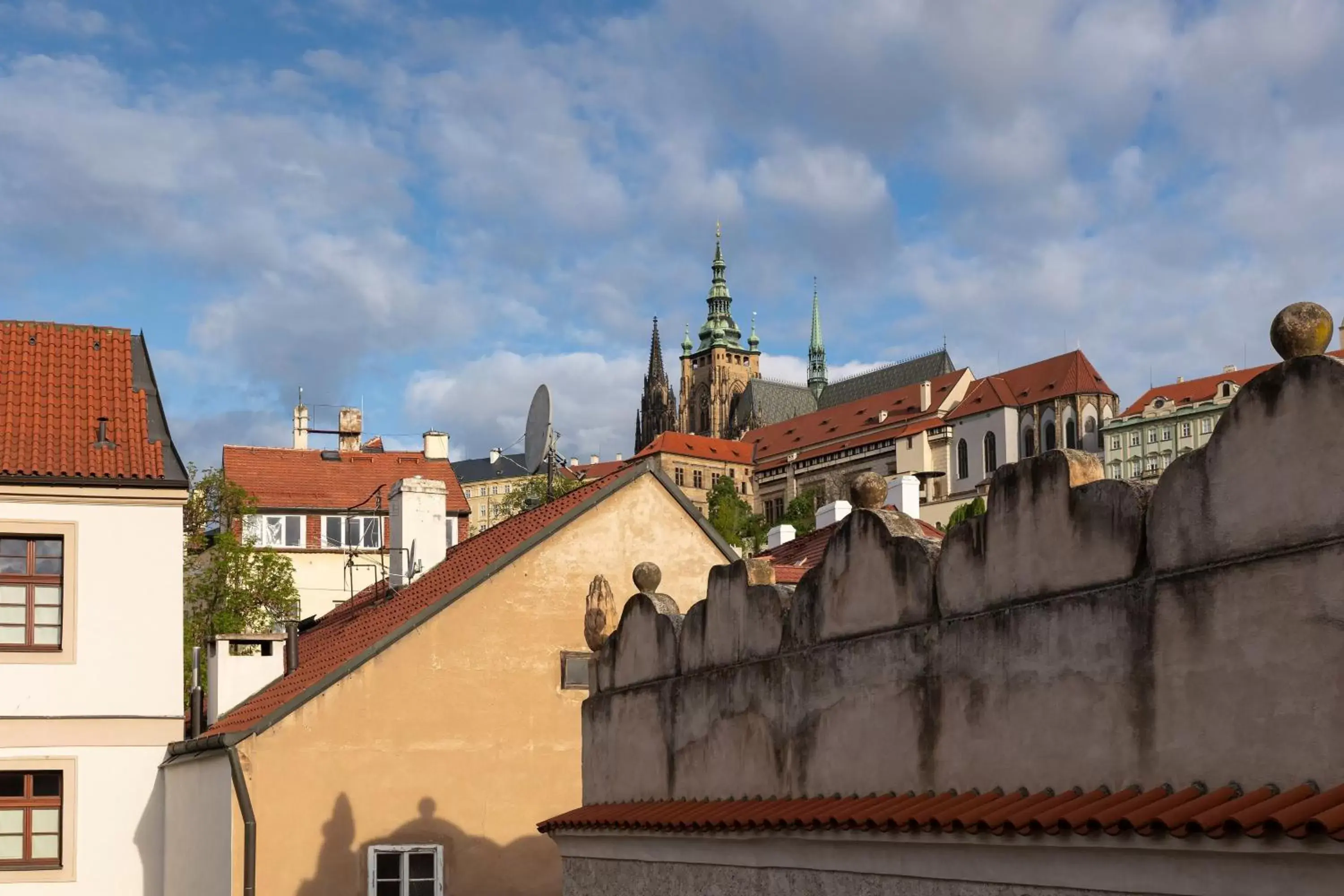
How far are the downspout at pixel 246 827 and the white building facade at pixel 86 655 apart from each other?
3.56 metres

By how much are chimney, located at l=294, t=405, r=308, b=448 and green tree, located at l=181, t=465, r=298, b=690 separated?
98.0ft

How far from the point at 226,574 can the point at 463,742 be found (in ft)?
108

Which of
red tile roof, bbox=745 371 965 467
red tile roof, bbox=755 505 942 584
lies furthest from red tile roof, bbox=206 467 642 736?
red tile roof, bbox=745 371 965 467

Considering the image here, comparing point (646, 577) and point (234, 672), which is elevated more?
point (646, 577)

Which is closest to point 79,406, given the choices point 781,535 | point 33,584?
point 33,584

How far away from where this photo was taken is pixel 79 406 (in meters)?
22.8

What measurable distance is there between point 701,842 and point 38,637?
41.4 ft

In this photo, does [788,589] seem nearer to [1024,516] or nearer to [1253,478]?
[1024,516]

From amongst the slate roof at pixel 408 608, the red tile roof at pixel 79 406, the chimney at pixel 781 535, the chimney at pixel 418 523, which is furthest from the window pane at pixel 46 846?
the chimney at pixel 781 535

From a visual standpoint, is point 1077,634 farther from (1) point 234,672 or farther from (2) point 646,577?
(1) point 234,672

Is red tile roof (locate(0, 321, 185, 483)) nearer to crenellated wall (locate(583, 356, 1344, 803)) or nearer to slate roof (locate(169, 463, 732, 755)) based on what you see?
slate roof (locate(169, 463, 732, 755))

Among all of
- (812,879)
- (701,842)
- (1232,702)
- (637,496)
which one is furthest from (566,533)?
(1232,702)

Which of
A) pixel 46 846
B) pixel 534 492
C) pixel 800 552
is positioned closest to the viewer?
pixel 46 846

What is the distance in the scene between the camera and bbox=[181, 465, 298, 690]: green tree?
5044 centimetres
